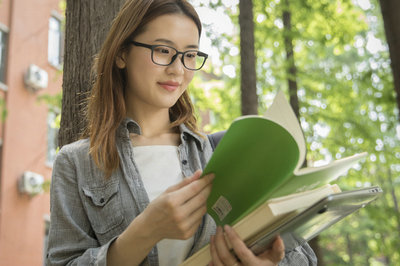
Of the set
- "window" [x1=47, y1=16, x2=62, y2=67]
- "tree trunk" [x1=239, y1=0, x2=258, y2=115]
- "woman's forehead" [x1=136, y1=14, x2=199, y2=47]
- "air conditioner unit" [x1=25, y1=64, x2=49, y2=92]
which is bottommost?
"woman's forehead" [x1=136, y1=14, x2=199, y2=47]

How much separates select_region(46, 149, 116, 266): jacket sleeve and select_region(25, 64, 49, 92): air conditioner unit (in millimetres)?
11563

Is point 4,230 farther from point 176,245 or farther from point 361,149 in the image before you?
point 176,245

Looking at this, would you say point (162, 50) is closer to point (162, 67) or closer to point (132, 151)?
point (162, 67)

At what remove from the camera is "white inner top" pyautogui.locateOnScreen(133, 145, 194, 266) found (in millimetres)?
1691

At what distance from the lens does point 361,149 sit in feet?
26.3

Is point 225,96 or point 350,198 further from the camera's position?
A: point 225,96

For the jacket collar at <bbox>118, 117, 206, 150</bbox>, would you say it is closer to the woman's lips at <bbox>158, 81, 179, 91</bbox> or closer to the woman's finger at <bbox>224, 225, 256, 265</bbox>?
the woman's lips at <bbox>158, 81, 179, 91</bbox>

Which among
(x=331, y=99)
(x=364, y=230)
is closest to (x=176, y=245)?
(x=331, y=99)

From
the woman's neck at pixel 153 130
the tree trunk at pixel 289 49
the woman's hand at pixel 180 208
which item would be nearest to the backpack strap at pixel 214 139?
the woman's neck at pixel 153 130

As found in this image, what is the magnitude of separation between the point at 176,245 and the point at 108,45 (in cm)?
83

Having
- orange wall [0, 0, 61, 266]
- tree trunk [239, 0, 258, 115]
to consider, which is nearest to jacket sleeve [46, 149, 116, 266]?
tree trunk [239, 0, 258, 115]

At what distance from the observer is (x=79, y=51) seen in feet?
8.50

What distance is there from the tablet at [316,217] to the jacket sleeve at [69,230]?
0.51m

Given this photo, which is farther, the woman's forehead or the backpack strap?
the backpack strap
